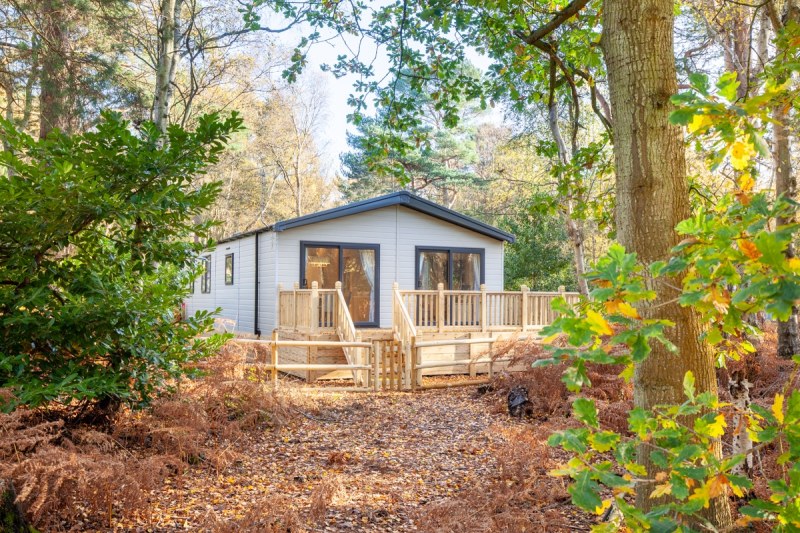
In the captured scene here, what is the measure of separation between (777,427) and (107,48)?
15.3 metres

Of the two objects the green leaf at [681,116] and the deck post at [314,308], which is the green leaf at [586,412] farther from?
the deck post at [314,308]

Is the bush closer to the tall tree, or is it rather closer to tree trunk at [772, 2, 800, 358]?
the tall tree

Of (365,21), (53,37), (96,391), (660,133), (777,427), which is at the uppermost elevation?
(53,37)

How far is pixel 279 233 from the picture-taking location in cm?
1348

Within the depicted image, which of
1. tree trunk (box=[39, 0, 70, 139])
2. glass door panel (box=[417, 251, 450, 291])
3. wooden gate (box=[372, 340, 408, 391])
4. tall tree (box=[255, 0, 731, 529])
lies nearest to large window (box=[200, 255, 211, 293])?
glass door panel (box=[417, 251, 450, 291])

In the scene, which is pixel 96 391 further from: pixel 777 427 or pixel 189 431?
pixel 777 427

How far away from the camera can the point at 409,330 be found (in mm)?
11469

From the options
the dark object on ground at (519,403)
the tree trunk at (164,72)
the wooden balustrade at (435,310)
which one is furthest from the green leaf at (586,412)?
the wooden balustrade at (435,310)

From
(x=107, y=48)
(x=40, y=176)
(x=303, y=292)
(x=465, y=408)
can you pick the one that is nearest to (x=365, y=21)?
(x=40, y=176)

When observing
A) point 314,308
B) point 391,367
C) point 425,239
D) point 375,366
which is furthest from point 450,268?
point 375,366

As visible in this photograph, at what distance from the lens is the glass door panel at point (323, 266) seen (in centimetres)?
1410

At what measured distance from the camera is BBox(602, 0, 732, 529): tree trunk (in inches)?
94.3

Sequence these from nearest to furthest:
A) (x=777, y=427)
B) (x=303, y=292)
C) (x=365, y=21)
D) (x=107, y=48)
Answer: (x=777, y=427) → (x=365, y=21) → (x=303, y=292) → (x=107, y=48)

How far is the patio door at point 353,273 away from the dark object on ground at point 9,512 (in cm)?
1090
